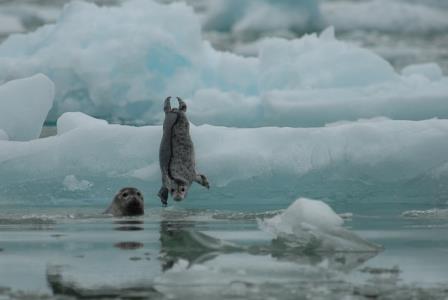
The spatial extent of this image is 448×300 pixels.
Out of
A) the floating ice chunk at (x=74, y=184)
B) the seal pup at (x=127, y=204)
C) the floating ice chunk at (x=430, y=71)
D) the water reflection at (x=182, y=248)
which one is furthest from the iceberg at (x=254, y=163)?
the floating ice chunk at (x=430, y=71)

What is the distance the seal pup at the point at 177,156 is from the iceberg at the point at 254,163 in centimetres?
154

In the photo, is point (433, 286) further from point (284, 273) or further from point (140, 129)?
point (140, 129)

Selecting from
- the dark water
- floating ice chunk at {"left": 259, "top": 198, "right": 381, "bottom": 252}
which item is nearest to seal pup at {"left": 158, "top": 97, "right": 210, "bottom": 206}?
the dark water

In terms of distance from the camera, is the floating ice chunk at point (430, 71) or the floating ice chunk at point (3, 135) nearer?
the floating ice chunk at point (3, 135)

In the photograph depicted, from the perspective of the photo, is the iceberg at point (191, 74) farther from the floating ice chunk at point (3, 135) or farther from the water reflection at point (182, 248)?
the water reflection at point (182, 248)

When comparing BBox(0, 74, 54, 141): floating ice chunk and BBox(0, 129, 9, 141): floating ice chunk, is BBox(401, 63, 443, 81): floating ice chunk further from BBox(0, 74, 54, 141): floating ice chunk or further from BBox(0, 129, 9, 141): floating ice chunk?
BBox(0, 129, 9, 141): floating ice chunk

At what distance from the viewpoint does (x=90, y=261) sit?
588cm

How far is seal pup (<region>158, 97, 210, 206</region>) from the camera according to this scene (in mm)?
10492

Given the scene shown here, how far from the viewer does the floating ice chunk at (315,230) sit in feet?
19.9

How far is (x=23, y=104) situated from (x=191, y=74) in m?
6.85

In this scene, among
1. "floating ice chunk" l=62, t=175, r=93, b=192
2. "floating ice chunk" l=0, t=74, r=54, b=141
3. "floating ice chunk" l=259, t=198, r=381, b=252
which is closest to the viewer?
"floating ice chunk" l=259, t=198, r=381, b=252

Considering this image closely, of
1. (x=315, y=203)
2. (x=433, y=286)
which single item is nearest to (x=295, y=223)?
(x=315, y=203)

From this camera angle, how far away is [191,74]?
71.4ft

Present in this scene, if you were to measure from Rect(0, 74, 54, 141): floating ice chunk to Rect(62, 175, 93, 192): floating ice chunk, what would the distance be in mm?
3070
